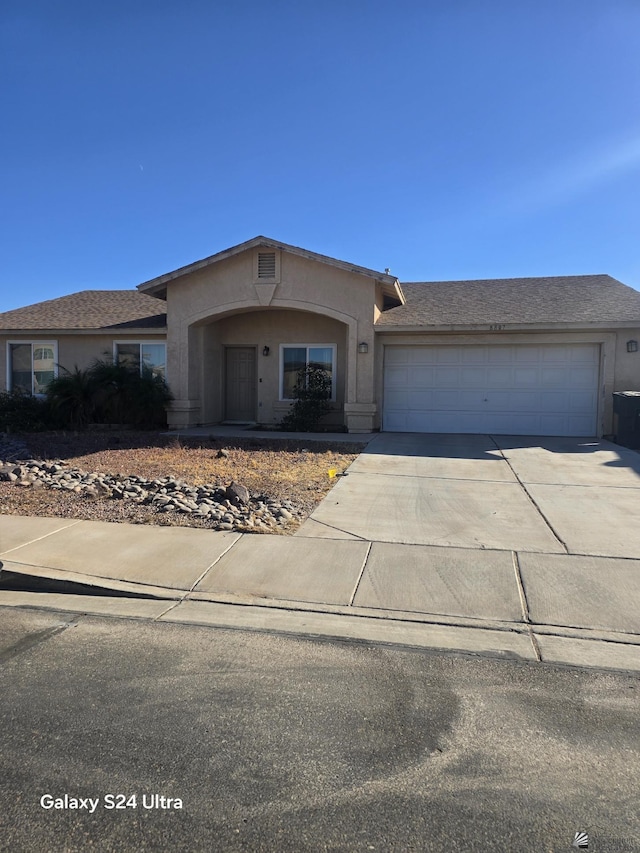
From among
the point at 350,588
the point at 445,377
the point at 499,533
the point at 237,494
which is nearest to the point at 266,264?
the point at 445,377

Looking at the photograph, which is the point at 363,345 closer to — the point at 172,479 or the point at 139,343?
the point at 139,343

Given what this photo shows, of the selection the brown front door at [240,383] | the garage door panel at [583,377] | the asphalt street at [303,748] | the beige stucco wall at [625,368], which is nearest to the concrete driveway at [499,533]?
the asphalt street at [303,748]

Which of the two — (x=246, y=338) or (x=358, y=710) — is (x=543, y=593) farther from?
(x=246, y=338)

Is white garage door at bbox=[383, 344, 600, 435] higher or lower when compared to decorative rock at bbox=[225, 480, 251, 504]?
higher

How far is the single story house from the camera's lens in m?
14.3

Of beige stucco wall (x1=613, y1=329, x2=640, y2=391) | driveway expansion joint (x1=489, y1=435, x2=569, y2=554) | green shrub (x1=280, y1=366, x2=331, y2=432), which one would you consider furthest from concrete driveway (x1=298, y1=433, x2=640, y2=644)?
green shrub (x1=280, y1=366, x2=331, y2=432)

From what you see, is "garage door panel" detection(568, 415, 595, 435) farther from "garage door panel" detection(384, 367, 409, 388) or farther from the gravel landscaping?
the gravel landscaping

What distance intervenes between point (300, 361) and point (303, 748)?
14.2 m

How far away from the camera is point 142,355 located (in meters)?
16.8

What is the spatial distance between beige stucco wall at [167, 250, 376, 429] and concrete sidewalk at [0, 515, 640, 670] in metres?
9.09

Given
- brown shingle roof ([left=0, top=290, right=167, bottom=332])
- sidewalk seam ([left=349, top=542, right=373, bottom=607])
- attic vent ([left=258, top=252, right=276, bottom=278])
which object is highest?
attic vent ([left=258, top=252, right=276, bottom=278])

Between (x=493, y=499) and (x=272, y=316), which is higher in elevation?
(x=272, y=316)

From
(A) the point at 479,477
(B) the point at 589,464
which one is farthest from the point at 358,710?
(B) the point at 589,464

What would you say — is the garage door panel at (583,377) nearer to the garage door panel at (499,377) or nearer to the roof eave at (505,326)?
the roof eave at (505,326)
